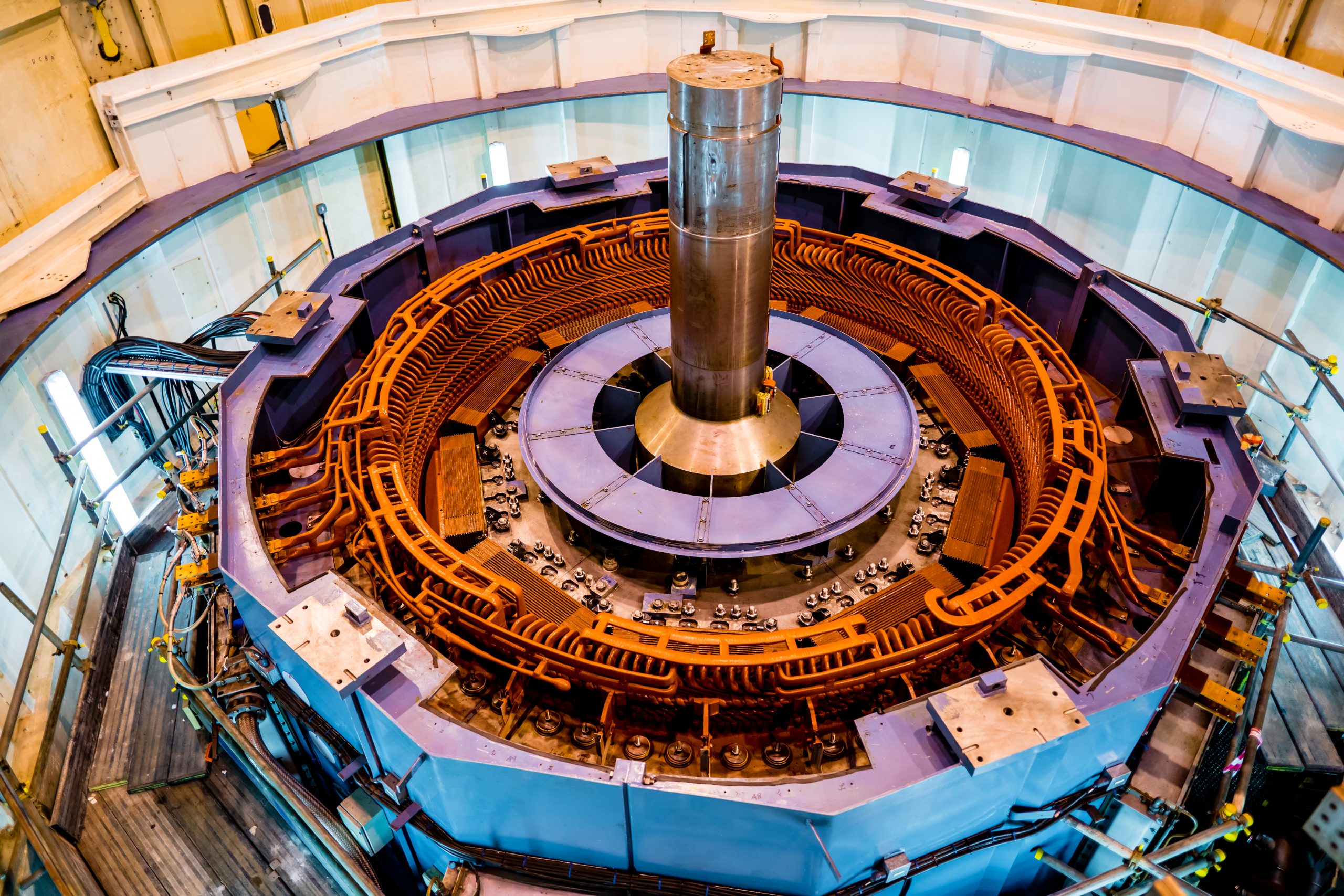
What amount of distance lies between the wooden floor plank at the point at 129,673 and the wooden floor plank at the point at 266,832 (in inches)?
46.4

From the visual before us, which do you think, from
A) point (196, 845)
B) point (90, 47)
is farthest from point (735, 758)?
point (90, 47)

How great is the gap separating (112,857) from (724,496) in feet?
26.3

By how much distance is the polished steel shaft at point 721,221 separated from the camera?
326 inches

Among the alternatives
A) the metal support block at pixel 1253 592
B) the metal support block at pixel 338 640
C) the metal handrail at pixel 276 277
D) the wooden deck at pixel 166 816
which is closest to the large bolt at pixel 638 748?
the metal support block at pixel 338 640

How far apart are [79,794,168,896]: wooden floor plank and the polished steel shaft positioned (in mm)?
8075

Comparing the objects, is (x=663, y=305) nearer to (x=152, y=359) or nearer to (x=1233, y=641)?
(x=152, y=359)

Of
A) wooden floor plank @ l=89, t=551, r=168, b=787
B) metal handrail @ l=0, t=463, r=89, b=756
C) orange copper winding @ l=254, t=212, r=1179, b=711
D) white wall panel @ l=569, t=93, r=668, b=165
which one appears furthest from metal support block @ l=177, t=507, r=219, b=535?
white wall panel @ l=569, t=93, r=668, b=165

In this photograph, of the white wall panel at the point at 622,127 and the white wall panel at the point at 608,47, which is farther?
the white wall panel at the point at 622,127

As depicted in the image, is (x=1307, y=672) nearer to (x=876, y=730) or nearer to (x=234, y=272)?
(x=876, y=730)

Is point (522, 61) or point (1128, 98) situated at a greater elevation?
point (522, 61)

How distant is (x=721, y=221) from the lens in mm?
8992

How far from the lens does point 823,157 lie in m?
19.2

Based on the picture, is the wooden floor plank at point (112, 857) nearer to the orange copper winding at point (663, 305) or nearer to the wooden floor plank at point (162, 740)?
the wooden floor plank at point (162, 740)

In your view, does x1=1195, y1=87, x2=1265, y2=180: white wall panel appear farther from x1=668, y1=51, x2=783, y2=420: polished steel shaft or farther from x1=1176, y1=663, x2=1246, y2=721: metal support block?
x1=1176, y1=663, x2=1246, y2=721: metal support block
